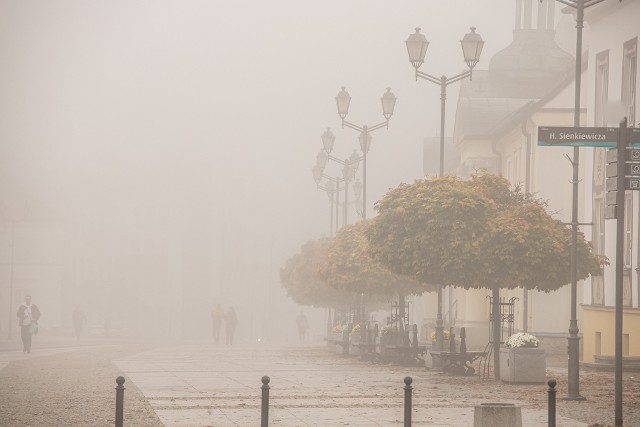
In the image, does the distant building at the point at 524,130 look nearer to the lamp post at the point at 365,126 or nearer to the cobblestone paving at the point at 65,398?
the lamp post at the point at 365,126

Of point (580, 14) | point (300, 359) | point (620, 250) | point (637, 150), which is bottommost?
point (300, 359)

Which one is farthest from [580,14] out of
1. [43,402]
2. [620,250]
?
[43,402]

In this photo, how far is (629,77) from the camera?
33188mm

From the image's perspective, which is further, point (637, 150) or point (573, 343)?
point (573, 343)

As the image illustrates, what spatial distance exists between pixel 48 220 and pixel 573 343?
107990 mm

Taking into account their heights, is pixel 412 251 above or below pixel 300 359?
above

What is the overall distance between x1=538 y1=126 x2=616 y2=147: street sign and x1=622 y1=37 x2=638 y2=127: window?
46.5 ft

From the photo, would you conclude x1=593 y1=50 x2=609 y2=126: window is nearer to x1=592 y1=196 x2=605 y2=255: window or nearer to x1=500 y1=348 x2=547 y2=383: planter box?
x1=592 y1=196 x2=605 y2=255: window

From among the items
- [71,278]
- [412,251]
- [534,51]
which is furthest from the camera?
[71,278]

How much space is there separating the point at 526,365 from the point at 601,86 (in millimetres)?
11955

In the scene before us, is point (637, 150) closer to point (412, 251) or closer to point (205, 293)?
point (412, 251)

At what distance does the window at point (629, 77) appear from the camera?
107 ft

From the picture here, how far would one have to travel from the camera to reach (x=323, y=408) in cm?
2008

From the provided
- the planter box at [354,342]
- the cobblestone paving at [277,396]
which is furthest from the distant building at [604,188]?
the planter box at [354,342]
